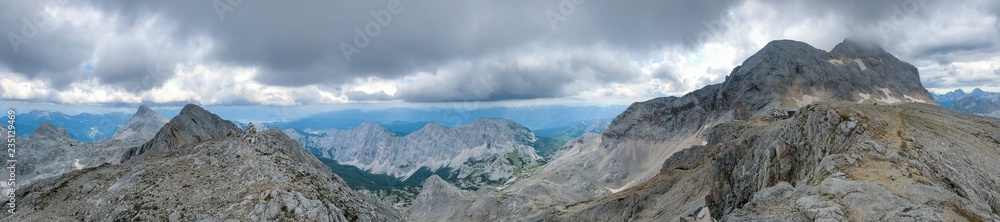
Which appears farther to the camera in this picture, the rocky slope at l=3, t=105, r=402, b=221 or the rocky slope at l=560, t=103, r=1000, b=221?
the rocky slope at l=3, t=105, r=402, b=221

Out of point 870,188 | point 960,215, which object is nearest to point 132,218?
point 870,188

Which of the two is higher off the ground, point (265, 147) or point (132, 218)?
point (265, 147)

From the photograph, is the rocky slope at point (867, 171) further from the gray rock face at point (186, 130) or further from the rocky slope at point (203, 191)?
the gray rock face at point (186, 130)

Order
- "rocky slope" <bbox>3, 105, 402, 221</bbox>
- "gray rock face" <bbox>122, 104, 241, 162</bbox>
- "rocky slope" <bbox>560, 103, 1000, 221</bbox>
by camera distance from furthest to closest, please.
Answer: "gray rock face" <bbox>122, 104, 241, 162</bbox> → "rocky slope" <bbox>3, 105, 402, 221</bbox> → "rocky slope" <bbox>560, 103, 1000, 221</bbox>

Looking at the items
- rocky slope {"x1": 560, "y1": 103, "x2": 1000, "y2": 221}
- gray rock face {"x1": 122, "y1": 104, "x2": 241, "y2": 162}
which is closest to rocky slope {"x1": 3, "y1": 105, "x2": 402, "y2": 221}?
rocky slope {"x1": 560, "y1": 103, "x2": 1000, "y2": 221}

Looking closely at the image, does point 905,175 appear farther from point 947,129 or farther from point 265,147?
point 265,147

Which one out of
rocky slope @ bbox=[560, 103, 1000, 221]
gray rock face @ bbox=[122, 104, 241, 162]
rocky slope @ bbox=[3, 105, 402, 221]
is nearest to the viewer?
rocky slope @ bbox=[560, 103, 1000, 221]

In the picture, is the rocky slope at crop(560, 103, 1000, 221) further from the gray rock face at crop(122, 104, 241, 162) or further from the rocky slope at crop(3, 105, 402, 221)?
the gray rock face at crop(122, 104, 241, 162)

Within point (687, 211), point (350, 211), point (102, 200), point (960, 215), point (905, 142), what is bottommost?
point (687, 211)

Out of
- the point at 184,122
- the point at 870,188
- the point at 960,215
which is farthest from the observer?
the point at 184,122
